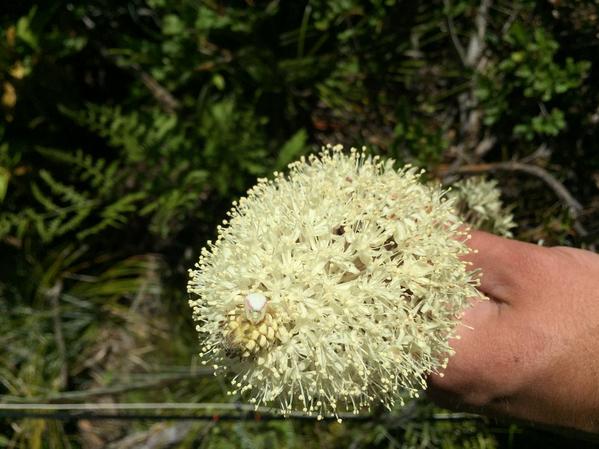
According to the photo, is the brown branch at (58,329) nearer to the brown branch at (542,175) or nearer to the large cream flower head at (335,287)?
the large cream flower head at (335,287)

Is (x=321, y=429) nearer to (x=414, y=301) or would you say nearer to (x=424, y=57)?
(x=414, y=301)

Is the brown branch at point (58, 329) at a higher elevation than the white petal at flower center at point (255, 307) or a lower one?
lower

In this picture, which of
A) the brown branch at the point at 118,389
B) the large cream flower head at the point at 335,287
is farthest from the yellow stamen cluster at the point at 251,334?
the brown branch at the point at 118,389

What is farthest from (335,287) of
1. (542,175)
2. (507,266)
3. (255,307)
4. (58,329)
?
(58,329)

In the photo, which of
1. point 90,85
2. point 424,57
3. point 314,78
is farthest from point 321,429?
point 90,85

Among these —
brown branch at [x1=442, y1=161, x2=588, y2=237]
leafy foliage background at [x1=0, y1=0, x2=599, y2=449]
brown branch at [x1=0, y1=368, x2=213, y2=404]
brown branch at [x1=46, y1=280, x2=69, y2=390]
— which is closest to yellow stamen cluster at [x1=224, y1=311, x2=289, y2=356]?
leafy foliage background at [x1=0, y1=0, x2=599, y2=449]

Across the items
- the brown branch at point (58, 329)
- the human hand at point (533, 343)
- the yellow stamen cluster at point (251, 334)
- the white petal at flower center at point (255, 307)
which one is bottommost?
the brown branch at point (58, 329)

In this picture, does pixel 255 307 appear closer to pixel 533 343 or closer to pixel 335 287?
pixel 335 287
